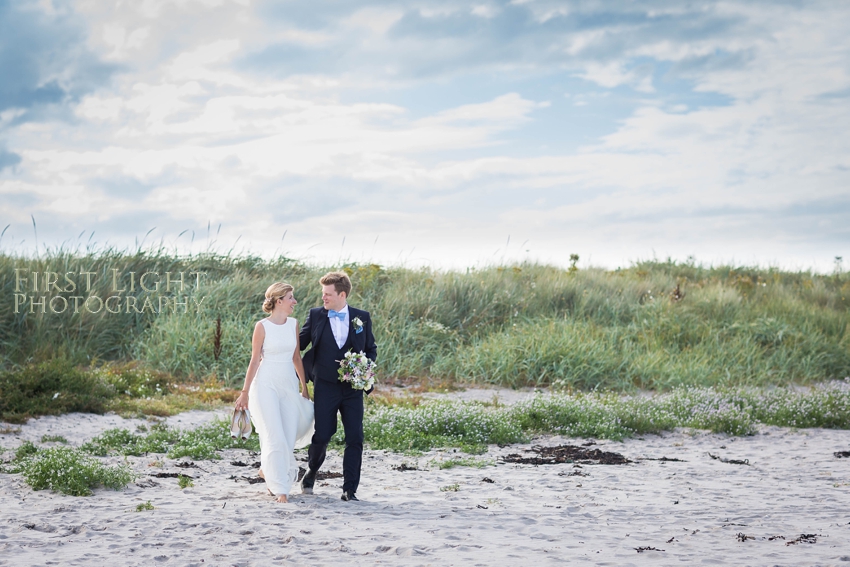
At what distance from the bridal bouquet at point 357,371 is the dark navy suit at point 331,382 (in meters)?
0.15

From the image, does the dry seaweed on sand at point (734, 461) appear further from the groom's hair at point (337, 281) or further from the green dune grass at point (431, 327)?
the groom's hair at point (337, 281)

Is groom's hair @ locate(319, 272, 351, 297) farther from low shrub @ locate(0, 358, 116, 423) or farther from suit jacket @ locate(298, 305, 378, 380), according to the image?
low shrub @ locate(0, 358, 116, 423)

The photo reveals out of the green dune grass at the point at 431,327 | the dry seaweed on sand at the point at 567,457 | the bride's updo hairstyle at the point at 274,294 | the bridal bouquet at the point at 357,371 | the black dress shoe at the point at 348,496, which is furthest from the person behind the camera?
the green dune grass at the point at 431,327

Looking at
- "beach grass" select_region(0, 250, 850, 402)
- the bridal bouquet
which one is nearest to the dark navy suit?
the bridal bouquet

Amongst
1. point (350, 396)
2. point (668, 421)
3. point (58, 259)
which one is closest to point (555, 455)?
point (668, 421)

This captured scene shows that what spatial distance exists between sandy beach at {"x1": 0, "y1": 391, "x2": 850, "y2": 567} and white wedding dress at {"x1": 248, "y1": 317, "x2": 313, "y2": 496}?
35cm

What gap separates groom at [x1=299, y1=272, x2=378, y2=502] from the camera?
22.5 ft

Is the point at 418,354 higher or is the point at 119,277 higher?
the point at 119,277

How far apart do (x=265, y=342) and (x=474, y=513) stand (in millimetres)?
2460

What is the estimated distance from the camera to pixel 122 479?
7.58 meters

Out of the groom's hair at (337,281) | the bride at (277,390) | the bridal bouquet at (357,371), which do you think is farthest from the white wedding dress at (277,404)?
the bridal bouquet at (357,371)

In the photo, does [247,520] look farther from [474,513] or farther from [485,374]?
[485,374]

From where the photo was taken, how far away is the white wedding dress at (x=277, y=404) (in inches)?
271

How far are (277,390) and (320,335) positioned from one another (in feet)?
2.16
